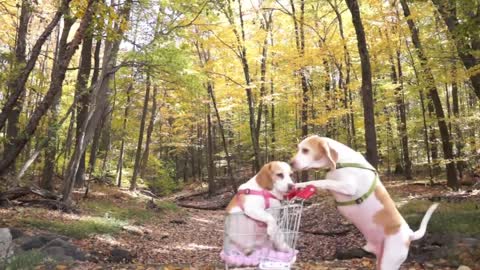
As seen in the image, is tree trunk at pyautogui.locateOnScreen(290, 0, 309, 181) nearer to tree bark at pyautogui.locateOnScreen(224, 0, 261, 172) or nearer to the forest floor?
tree bark at pyautogui.locateOnScreen(224, 0, 261, 172)

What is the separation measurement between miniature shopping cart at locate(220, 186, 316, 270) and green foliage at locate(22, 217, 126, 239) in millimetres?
6614

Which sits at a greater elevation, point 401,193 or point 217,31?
point 217,31

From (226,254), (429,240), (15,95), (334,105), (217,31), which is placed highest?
(217,31)

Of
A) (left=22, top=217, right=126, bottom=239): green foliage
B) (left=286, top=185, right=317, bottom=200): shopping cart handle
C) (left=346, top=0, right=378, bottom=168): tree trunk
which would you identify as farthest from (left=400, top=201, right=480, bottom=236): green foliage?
(left=22, top=217, right=126, bottom=239): green foliage

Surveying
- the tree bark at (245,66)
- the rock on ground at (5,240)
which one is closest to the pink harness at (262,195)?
the rock on ground at (5,240)

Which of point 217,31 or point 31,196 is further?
point 217,31

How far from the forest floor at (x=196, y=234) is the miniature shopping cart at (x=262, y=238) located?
2.17m

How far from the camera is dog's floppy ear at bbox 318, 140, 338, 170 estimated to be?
3256 mm

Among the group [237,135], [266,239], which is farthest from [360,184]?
[237,135]

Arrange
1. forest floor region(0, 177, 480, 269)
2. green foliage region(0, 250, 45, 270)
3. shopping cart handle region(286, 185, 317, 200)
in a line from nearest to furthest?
1. shopping cart handle region(286, 185, 317, 200)
2. green foliage region(0, 250, 45, 270)
3. forest floor region(0, 177, 480, 269)

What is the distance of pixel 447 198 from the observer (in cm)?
1164

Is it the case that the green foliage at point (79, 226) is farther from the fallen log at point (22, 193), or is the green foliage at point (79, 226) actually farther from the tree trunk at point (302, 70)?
the tree trunk at point (302, 70)

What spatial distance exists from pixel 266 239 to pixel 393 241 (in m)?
1.00

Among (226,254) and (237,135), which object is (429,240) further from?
(237,135)
